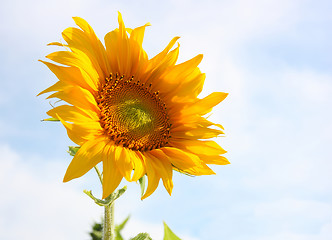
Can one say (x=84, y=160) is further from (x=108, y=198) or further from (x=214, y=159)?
(x=214, y=159)

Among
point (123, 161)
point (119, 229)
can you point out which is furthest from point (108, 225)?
point (119, 229)

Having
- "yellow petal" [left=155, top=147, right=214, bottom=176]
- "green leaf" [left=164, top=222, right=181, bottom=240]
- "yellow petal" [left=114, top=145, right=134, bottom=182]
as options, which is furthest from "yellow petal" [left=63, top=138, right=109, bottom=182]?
"green leaf" [left=164, top=222, right=181, bottom=240]

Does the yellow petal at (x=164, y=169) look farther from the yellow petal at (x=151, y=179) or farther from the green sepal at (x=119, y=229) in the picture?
the green sepal at (x=119, y=229)

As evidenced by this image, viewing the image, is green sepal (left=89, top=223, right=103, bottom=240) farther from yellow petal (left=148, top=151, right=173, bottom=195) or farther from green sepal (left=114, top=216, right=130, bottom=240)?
yellow petal (left=148, top=151, right=173, bottom=195)

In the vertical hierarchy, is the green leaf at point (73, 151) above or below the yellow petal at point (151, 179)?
above

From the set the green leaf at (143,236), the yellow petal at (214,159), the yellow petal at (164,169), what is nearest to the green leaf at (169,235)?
the green leaf at (143,236)

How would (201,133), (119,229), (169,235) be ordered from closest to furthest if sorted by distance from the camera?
(169,235), (201,133), (119,229)

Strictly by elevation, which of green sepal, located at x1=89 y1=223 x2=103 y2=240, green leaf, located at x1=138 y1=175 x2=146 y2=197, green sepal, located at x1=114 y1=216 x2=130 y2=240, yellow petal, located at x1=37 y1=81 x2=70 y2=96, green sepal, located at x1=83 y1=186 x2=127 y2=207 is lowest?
green sepal, located at x1=89 y1=223 x2=103 y2=240

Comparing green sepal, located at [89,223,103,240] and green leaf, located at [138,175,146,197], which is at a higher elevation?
green leaf, located at [138,175,146,197]
